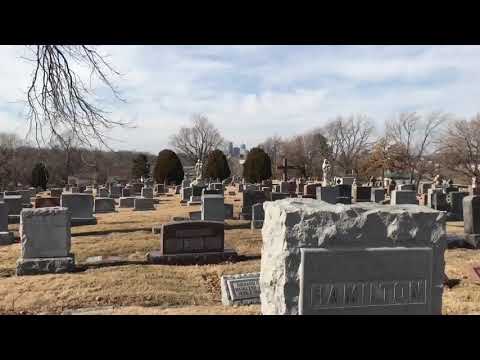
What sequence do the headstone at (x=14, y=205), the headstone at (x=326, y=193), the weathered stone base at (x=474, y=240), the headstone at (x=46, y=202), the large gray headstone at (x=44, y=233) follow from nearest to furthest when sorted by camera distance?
the large gray headstone at (x=44, y=233) → the weathered stone base at (x=474, y=240) → the headstone at (x=46, y=202) → the headstone at (x=14, y=205) → the headstone at (x=326, y=193)

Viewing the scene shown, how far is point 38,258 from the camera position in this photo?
891 centimetres

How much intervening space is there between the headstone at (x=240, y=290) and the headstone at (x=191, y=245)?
293cm

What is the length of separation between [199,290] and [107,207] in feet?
48.5

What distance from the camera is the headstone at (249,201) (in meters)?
16.7

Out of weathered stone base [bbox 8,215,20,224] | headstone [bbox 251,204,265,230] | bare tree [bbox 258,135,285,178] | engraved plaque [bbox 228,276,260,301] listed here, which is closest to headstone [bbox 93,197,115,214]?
weathered stone base [bbox 8,215,20,224]

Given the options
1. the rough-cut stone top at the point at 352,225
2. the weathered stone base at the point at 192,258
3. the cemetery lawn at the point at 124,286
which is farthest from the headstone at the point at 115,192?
the rough-cut stone top at the point at 352,225

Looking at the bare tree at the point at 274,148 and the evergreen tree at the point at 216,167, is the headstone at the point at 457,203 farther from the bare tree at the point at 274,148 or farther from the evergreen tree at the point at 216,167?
the bare tree at the point at 274,148

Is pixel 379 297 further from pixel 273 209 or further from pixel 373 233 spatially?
pixel 273 209

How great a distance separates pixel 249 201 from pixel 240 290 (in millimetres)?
10533

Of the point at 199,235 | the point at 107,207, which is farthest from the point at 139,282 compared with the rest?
the point at 107,207

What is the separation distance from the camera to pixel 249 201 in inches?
666

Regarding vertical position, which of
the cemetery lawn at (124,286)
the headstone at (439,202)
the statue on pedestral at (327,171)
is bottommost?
the cemetery lawn at (124,286)

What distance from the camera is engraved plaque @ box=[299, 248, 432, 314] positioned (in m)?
3.87

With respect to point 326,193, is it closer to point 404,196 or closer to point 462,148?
point 404,196
